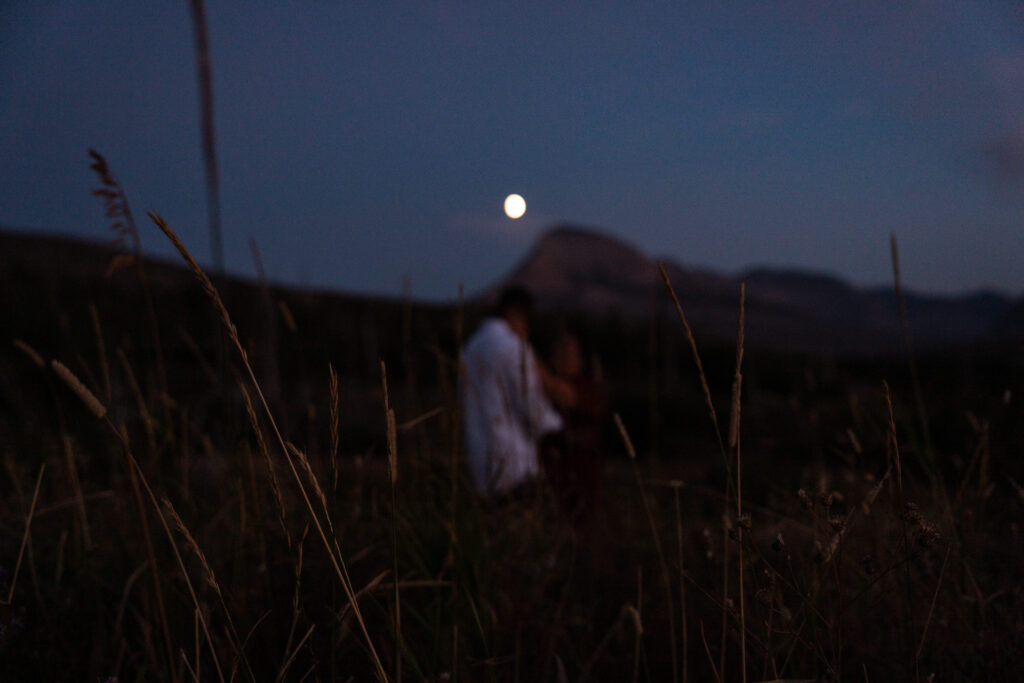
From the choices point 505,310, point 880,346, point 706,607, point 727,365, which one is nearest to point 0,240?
point 727,365

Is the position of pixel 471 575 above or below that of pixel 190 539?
below

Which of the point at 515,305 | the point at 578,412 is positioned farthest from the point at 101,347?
the point at 578,412

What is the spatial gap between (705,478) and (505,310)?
3.09 metres

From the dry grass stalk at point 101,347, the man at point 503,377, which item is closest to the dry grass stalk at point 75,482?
the dry grass stalk at point 101,347

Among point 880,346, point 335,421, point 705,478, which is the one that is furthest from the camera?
point 880,346

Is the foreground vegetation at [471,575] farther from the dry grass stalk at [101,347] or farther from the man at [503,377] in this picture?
the man at [503,377]

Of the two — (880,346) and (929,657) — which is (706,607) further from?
(880,346)

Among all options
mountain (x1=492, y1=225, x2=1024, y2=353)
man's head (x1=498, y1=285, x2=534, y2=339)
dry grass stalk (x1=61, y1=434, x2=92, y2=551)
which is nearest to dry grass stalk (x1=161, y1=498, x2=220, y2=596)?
dry grass stalk (x1=61, y1=434, x2=92, y2=551)

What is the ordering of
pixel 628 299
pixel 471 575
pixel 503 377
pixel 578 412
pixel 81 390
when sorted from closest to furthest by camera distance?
1. pixel 81 390
2. pixel 471 575
3. pixel 503 377
4. pixel 578 412
5. pixel 628 299

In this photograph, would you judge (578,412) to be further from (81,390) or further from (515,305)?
(81,390)

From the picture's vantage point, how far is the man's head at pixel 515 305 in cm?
378

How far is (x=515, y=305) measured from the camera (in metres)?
3.81

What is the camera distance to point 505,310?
384 cm

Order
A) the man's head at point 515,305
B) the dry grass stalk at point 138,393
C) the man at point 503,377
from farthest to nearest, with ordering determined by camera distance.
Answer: the man's head at point 515,305 < the man at point 503,377 < the dry grass stalk at point 138,393
